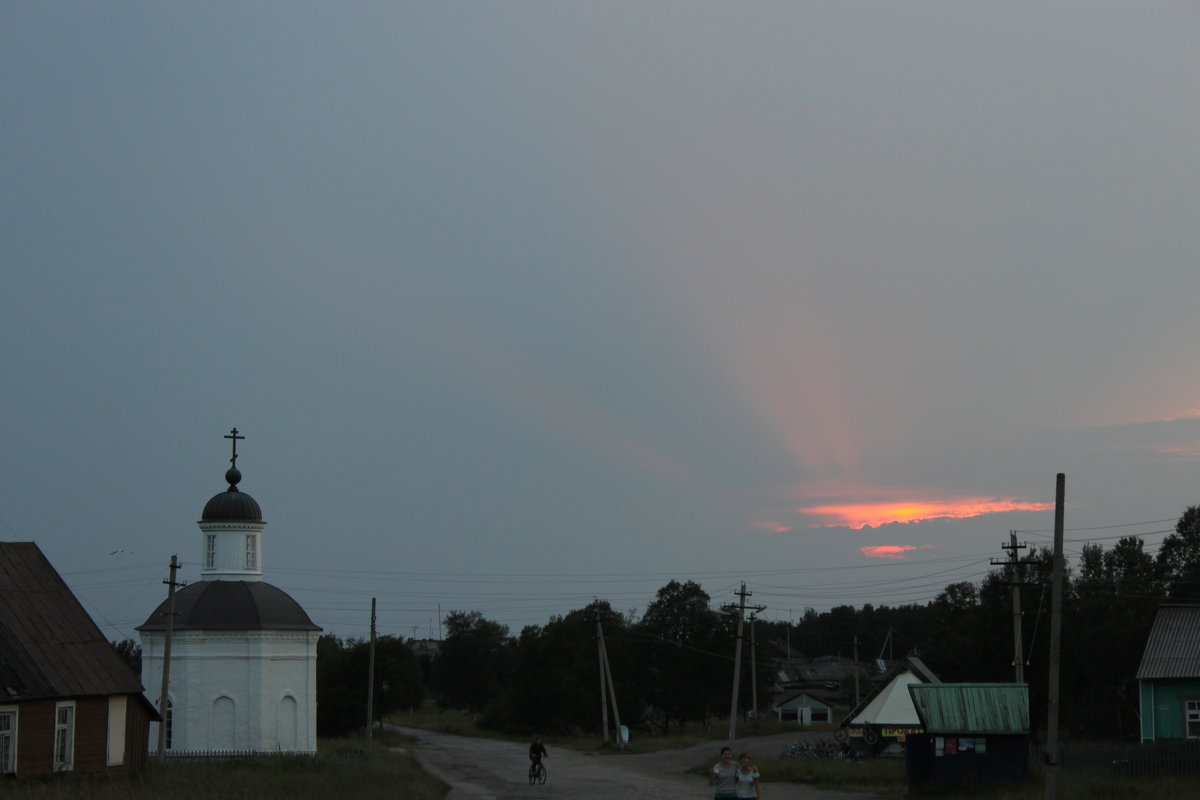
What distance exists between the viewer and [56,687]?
26594mm

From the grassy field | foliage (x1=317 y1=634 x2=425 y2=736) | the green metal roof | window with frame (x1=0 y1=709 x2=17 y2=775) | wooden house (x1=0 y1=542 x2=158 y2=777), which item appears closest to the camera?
window with frame (x1=0 y1=709 x2=17 y2=775)

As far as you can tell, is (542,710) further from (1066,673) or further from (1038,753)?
(1038,753)

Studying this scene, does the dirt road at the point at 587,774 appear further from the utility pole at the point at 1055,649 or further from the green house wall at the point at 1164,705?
the green house wall at the point at 1164,705

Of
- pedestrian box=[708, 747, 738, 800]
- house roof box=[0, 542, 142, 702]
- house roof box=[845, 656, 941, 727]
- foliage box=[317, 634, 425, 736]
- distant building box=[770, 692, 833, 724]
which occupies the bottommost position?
distant building box=[770, 692, 833, 724]

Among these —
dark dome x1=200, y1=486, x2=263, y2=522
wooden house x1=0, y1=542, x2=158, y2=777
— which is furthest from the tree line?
wooden house x1=0, y1=542, x2=158, y2=777

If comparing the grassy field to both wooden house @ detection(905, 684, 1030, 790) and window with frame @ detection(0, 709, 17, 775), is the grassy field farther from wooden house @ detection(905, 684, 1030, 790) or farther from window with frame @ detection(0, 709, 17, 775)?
window with frame @ detection(0, 709, 17, 775)

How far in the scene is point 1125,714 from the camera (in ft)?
176

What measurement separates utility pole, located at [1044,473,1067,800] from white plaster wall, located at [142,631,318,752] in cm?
3079

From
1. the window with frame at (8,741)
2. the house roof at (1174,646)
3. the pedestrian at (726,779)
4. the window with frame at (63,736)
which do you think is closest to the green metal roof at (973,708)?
the house roof at (1174,646)

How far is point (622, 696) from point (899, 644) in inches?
2627

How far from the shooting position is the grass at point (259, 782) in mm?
23594

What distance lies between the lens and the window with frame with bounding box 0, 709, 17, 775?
24.6 metres

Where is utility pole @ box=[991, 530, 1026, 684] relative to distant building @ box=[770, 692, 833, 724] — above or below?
above

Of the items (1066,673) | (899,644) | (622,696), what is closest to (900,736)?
(1066,673)
